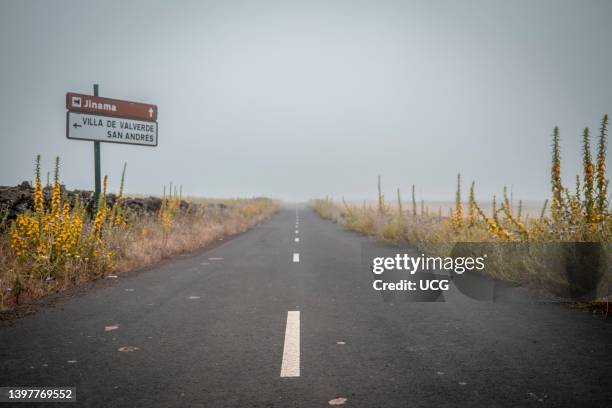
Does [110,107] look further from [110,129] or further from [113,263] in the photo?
[113,263]

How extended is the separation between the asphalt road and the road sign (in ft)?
18.2

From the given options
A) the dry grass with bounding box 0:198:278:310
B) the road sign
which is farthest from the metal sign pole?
the dry grass with bounding box 0:198:278:310

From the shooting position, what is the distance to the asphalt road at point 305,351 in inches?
114

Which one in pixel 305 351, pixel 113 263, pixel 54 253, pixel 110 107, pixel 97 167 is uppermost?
pixel 110 107

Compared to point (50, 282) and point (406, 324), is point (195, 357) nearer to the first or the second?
point (406, 324)

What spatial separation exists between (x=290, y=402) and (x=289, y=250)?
10.1 m

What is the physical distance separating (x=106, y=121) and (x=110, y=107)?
440 millimetres

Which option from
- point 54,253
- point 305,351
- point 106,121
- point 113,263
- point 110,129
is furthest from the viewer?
point 110,129

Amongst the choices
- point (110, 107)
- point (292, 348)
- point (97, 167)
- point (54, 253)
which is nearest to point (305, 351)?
point (292, 348)

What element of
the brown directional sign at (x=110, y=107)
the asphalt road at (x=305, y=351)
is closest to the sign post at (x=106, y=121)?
the brown directional sign at (x=110, y=107)

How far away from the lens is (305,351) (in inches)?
149

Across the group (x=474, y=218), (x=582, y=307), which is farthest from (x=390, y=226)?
(x=582, y=307)

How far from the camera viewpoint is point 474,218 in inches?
435

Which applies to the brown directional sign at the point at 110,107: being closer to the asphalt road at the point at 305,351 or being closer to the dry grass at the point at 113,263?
the dry grass at the point at 113,263
